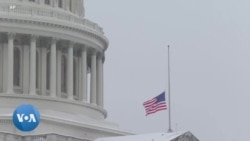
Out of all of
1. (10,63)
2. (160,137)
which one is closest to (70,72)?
(10,63)

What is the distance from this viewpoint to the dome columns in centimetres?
12400

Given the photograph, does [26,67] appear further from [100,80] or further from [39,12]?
[100,80]

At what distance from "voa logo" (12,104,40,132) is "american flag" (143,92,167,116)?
9852mm

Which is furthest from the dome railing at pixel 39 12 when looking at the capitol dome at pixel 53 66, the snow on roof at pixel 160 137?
the snow on roof at pixel 160 137

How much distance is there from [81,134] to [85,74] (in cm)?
917

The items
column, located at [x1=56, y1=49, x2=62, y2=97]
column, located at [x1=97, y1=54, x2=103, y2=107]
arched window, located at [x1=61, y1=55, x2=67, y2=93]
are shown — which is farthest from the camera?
column, located at [x1=97, y1=54, x2=103, y2=107]

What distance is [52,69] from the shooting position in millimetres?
125312

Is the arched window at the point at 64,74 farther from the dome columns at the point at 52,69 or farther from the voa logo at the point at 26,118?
the voa logo at the point at 26,118

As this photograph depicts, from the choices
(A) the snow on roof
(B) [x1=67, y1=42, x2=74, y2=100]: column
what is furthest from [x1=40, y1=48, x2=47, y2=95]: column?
(A) the snow on roof

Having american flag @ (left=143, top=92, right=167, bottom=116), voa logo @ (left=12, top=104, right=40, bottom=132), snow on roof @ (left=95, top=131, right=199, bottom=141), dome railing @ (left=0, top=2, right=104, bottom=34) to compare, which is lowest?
snow on roof @ (left=95, top=131, right=199, bottom=141)

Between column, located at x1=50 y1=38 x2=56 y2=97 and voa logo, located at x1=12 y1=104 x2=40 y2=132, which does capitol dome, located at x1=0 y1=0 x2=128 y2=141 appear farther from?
voa logo, located at x1=12 y1=104 x2=40 y2=132

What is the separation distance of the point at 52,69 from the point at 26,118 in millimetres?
13687

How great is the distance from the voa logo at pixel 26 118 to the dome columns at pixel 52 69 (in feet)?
31.4

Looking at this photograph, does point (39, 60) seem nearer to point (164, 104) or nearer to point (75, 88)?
point (75, 88)
